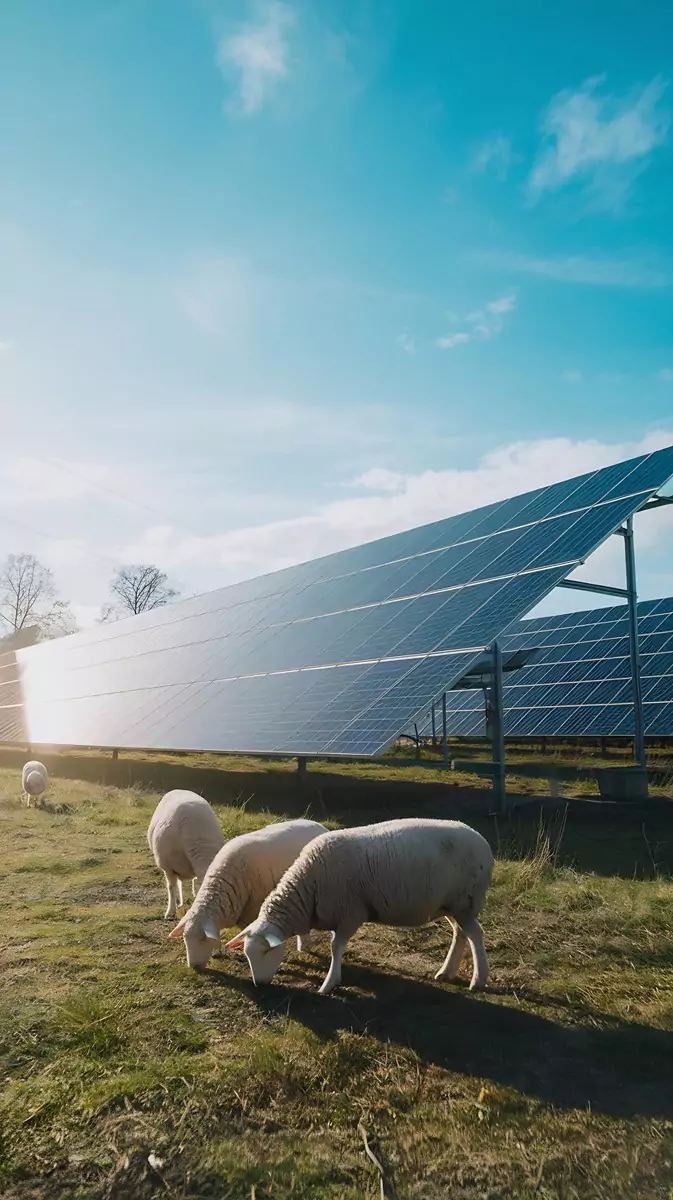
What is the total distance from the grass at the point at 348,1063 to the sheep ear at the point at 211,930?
29 cm

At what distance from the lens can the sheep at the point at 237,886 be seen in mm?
6199

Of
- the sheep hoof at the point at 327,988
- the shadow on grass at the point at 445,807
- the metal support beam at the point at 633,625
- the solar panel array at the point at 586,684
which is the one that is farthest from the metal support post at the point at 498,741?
the solar panel array at the point at 586,684

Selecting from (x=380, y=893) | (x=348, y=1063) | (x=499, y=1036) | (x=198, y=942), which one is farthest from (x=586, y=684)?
(x=348, y=1063)

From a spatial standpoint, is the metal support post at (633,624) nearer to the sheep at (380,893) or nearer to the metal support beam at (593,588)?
the metal support beam at (593,588)

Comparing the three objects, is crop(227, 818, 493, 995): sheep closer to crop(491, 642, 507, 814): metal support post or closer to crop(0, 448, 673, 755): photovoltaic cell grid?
crop(0, 448, 673, 755): photovoltaic cell grid

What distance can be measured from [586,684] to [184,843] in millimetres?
19386

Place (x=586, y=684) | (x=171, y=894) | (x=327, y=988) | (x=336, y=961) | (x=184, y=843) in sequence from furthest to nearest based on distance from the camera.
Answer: (x=586, y=684) < (x=171, y=894) < (x=184, y=843) < (x=336, y=961) < (x=327, y=988)

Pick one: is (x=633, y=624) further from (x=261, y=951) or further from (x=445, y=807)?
(x=261, y=951)

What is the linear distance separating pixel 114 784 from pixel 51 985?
15.1 metres

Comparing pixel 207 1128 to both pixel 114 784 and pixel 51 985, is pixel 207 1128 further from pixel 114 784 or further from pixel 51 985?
pixel 114 784

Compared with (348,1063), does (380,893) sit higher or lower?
higher

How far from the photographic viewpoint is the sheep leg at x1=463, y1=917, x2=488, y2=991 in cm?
578

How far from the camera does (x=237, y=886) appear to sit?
654cm

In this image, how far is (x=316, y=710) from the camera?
44.0ft
